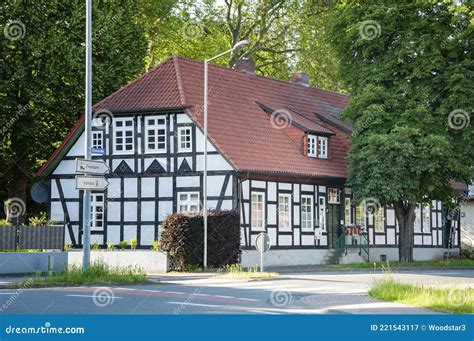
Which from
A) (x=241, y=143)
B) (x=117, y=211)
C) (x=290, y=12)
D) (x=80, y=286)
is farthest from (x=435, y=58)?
(x=290, y=12)

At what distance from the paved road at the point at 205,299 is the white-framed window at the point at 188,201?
11.4 metres

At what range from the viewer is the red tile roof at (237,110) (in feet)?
123

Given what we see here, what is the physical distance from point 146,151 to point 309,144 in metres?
7.63

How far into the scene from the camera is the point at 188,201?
37344 millimetres

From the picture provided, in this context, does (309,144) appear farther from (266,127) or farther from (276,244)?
(276,244)

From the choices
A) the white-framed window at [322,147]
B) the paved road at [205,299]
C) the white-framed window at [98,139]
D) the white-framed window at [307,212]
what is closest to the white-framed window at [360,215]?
the white-framed window at [322,147]

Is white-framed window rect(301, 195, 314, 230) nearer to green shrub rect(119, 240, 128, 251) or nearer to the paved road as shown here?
green shrub rect(119, 240, 128, 251)

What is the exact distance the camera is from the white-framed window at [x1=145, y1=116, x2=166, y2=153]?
38.3 meters

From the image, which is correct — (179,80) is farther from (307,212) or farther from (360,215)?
(360,215)

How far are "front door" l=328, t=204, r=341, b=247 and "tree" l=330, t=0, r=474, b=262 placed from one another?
2903mm

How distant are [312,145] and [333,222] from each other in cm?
361

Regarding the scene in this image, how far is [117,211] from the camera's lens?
1529 inches

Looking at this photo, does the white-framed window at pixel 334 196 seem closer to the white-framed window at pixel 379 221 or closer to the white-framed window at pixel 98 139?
the white-framed window at pixel 379 221

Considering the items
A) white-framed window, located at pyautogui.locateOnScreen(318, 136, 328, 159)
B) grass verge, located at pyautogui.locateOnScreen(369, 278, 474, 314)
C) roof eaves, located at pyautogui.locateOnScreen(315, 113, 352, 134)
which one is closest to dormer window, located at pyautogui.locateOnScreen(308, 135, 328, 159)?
white-framed window, located at pyautogui.locateOnScreen(318, 136, 328, 159)
